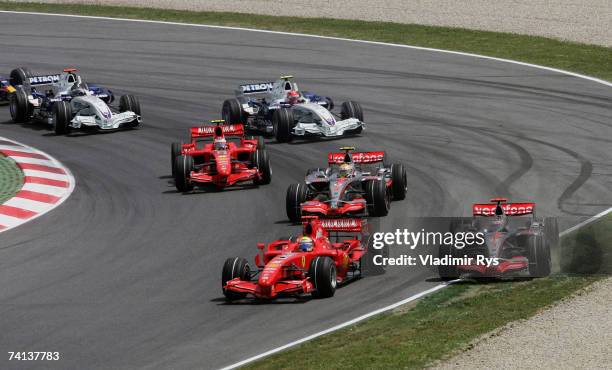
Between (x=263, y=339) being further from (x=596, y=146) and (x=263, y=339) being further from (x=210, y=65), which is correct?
(x=210, y=65)

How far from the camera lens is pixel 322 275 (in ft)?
76.0

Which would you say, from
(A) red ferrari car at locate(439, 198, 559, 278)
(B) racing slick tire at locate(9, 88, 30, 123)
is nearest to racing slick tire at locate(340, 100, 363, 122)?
(B) racing slick tire at locate(9, 88, 30, 123)

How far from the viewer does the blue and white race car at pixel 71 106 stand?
40.9 m

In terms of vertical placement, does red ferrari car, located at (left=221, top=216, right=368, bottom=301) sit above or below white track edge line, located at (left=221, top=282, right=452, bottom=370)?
above

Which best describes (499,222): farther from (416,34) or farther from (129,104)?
(416,34)

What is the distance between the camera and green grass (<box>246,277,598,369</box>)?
19.5 metres

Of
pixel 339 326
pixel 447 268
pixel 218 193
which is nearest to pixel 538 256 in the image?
pixel 447 268

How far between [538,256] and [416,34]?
32.8 meters

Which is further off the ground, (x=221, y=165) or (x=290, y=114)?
(x=290, y=114)

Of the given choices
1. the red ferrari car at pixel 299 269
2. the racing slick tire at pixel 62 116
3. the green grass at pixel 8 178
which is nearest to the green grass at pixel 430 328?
the red ferrari car at pixel 299 269

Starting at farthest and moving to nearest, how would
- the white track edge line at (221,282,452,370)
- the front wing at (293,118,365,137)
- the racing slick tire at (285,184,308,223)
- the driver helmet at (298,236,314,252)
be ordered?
the front wing at (293,118,365,137) → the racing slick tire at (285,184,308,223) → the driver helmet at (298,236,314,252) → the white track edge line at (221,282,452,370)

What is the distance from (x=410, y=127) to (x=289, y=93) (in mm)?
4060

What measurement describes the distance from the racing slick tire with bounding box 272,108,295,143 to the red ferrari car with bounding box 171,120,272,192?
4165 mm
